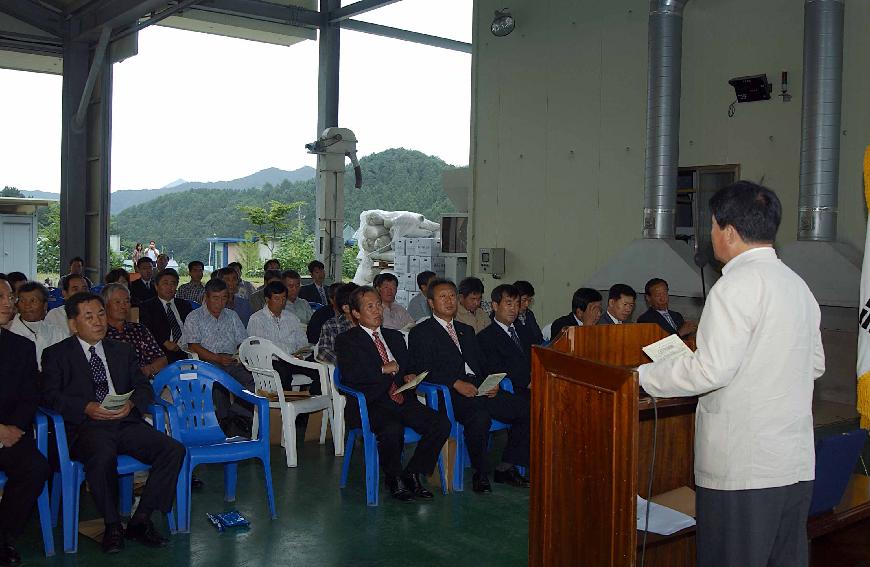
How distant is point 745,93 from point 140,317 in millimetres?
5827

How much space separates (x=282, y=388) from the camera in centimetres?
577

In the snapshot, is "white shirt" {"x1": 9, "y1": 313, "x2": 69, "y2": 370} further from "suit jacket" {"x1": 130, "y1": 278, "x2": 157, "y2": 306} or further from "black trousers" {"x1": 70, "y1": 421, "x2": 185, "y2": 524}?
"suit jacket" {"x1": 130, "y1": 278, "x2": 157, "y2": 306}

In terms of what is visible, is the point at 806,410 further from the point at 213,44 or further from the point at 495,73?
the point at 213,44

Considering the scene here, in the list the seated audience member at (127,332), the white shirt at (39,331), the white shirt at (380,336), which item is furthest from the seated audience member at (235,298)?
the white shirt at (380,336)

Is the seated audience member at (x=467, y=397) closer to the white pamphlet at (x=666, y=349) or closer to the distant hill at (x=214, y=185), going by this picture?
the white pamphlet at (x=666, y=349)

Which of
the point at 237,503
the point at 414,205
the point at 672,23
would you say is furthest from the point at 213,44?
the point at 237,503

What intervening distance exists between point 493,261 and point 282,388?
4.87m

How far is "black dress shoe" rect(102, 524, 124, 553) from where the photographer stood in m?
3.78

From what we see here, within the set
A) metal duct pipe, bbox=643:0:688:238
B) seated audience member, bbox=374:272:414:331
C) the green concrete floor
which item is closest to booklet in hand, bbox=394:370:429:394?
the green concrete floor

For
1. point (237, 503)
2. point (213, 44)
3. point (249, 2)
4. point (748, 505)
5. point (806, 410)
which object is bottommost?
point (237, 503)

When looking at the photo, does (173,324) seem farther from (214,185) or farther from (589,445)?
(214,185)

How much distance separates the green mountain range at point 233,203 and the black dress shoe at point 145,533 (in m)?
29.6

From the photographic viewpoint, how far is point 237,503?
4.59 metres

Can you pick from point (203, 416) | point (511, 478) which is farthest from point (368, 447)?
point (511, 478)
